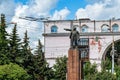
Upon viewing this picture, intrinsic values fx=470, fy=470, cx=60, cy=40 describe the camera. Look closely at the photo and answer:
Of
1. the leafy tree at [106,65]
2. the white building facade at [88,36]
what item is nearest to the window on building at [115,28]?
the white building facade at [88,36]

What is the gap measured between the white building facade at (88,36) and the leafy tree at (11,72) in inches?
1139

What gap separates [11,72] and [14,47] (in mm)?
4083

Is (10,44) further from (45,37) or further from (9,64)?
(45,37)

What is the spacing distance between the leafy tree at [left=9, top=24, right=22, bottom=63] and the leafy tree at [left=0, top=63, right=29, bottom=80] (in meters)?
2.30

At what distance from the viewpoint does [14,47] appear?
44031mm

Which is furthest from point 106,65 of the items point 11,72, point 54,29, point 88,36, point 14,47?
point 11,72

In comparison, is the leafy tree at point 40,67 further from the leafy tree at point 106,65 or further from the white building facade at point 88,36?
the white building facade at point 88,36

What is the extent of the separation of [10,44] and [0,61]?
2411 mm

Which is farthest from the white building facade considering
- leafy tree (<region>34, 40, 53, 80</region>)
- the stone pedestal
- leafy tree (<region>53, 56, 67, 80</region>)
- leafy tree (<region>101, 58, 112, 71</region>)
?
the stone pedestal

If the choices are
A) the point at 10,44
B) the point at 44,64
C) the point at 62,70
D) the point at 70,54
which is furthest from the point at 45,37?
the point at 70,54

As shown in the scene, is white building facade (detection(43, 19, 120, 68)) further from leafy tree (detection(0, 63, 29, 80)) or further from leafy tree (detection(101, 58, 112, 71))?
leafy tree (detection(0, 63, 29, 80))

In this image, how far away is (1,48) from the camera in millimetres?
43000

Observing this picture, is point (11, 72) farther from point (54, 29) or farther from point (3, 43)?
point (54, 29)

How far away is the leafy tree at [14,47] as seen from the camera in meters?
43.7
